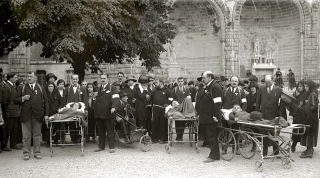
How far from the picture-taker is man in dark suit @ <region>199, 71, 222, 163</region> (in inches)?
333

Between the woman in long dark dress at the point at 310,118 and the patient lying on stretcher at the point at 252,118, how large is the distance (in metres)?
1.35

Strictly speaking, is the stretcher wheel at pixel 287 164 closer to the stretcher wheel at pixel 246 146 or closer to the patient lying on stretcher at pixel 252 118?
the patient lying on stretcher at pixel 252 118

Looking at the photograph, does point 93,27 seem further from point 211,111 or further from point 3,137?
point 211,111

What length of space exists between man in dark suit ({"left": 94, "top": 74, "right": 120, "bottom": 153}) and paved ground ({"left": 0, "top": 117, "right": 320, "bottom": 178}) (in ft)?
1.35

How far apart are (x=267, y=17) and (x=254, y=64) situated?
12.0 feet

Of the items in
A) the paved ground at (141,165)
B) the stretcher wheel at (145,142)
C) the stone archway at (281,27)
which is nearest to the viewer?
the paved ground at (141,165)

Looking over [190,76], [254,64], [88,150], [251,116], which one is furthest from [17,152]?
[254,64]

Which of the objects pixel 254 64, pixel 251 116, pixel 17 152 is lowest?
pixel 17 152

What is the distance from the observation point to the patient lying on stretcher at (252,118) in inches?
312

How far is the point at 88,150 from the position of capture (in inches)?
400

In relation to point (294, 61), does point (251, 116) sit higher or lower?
lower

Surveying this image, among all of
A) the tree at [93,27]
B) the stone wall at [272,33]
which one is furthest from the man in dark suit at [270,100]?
the stone wall at [272,33]

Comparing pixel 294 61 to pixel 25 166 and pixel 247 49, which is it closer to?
pixel 247 49

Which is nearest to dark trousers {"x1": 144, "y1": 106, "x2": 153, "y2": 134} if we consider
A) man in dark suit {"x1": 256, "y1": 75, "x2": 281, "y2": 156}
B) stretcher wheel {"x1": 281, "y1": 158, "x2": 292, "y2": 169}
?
man in dark suit {"x1": 256, "y1": 75, "x2": 281, "y2": 156}
